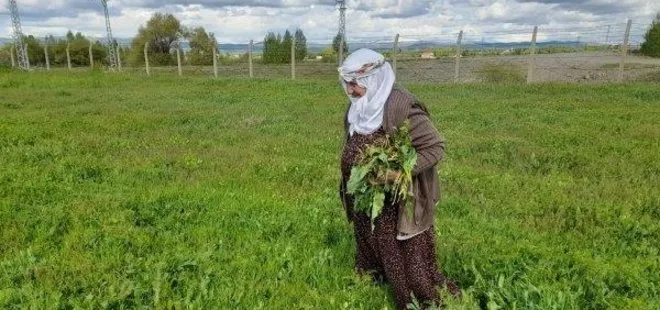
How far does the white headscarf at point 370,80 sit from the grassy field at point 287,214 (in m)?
1.40

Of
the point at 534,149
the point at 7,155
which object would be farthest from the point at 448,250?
the point at 7,155

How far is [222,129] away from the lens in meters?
11.6

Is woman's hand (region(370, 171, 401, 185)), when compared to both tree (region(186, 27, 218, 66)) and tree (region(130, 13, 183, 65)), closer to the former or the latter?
tree (region(186, 27, 218, 66))

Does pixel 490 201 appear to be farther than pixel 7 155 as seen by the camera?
No

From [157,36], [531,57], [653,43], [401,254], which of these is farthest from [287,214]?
[157,36]

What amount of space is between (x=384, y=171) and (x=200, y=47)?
48.0m

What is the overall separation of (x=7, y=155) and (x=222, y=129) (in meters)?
4.09

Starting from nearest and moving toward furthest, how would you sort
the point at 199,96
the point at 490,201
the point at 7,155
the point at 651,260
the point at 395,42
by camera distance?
1. the point at 651,260
2. the point at 490,201
3. the point at 7,155
4. the point at 199,96
5. the point at 395,42

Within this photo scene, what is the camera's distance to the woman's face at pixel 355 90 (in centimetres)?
363

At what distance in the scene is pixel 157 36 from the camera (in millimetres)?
51719

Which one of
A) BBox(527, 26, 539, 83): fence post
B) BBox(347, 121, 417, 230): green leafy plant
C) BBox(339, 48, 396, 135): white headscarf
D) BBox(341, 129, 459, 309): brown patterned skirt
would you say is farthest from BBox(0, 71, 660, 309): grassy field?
BBox(527, 26, 539, 83): fence post

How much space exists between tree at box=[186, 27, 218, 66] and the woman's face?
4389cm

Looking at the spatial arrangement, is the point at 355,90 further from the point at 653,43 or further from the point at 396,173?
the point at 653,43

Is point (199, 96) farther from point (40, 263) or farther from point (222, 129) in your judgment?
point (40, 263)
